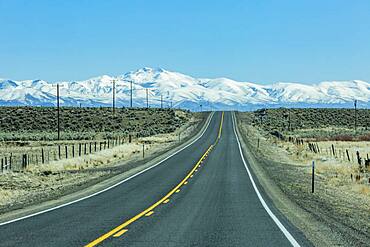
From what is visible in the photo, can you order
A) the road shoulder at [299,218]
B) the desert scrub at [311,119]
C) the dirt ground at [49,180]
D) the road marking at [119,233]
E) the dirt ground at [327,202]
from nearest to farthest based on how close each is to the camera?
the road shoulder at [299,218], the road marking at [119,233], the dirt ground at [327,202], the dirt ground at [49,180], the desert scrub at [311,119]

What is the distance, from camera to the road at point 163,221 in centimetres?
1093

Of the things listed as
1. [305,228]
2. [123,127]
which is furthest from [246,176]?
[123,127]

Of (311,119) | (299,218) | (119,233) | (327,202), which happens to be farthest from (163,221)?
(311,119)

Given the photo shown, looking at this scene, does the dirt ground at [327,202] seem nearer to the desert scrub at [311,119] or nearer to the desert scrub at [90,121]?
the desert scrub at [90,121]

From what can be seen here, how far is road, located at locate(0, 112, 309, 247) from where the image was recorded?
35.9 feet

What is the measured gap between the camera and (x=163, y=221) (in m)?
13.5

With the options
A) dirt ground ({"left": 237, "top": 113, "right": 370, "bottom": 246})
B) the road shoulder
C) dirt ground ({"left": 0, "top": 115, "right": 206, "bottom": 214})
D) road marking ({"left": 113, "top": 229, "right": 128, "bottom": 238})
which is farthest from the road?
dirt ground ({"left": 0, "top": 115, "right": 206, "bottom": 214})

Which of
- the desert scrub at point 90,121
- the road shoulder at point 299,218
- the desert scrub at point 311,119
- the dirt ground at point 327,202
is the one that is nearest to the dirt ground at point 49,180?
the road shoulder at point 299,218

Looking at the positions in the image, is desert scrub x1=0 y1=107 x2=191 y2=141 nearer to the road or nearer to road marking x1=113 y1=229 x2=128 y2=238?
the road

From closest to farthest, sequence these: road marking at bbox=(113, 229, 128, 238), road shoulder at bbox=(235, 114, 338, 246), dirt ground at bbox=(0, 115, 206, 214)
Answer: road shoulder at bbox=(235, 114, 338, 246), road marking at bbox=(113, 229, 128, 238), dirt ground at bbox=(0, 115, 206, 214)

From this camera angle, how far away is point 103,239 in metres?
11.0

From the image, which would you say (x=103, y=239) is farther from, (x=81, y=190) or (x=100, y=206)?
(x=81, y=190)

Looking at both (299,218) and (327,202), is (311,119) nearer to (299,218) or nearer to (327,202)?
(327,202)

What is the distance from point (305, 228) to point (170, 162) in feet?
89.4
